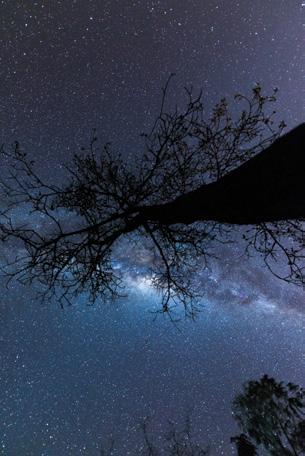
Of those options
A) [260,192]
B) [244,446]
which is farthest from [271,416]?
[260,192]

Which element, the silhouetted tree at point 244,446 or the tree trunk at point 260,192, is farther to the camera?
the silhouetted tree at point 244,446

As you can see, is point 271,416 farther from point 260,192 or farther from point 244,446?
point 260,192

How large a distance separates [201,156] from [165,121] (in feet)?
2.95

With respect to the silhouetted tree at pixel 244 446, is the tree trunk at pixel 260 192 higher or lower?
higher

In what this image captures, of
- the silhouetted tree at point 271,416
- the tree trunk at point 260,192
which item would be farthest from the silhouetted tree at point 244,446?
the tree trunk at point 260,192

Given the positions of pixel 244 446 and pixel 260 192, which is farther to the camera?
pixel 244 446

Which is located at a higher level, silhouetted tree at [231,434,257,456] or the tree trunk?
the tree trunk

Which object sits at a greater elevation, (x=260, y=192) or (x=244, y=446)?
(x=260, y=192)

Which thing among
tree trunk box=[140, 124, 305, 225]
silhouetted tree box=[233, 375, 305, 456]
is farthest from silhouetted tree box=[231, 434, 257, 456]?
tree trunk box=[140, 124, 305, 225]

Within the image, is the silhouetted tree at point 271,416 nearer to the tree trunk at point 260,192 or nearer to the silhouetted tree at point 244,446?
the silhouetted tree at point 244,446

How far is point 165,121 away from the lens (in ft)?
17.3

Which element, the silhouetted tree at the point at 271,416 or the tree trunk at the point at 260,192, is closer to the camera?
the tree trunk at the point at 260,192

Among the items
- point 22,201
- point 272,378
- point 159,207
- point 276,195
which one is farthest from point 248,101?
point 272,378

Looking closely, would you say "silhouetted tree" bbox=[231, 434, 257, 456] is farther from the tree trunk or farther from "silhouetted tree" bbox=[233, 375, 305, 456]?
the tree trunk
